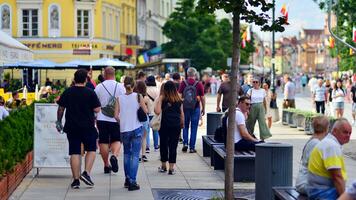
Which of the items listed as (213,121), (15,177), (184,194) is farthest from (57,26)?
(184,194)

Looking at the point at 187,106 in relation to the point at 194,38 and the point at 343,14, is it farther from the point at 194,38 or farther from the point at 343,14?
the point at 194,38

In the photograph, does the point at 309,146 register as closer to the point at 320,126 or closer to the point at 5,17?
the point at 320,126

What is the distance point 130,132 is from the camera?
540 inches

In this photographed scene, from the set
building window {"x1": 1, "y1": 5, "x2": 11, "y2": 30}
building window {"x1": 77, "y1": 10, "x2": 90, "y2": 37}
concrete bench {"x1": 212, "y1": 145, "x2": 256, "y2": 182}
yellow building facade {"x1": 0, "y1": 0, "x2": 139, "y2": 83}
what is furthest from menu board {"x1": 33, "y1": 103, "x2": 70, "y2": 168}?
building window {"x1": 77, "y1": 10, "x2": 90, "y2": 37}

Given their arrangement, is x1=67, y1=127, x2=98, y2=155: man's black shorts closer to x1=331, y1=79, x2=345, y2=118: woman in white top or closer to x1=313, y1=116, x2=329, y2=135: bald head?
Result: x1=313, y1=116, x2=329, y2=135: bald head

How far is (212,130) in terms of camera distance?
19.9 m

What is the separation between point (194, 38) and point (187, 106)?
61.3 m

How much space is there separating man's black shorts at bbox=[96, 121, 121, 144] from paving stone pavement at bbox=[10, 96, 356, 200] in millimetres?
604

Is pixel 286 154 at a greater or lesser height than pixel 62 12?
lesser

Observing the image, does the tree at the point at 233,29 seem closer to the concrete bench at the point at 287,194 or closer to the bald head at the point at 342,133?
the concrete bench at the point at 287,194

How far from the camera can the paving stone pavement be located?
12.9 m

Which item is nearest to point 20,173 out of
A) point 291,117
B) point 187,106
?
point 187,106

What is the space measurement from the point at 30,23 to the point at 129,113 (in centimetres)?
5048

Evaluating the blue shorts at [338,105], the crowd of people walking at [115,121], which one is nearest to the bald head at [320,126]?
the crowd of people walking at [115,121]
